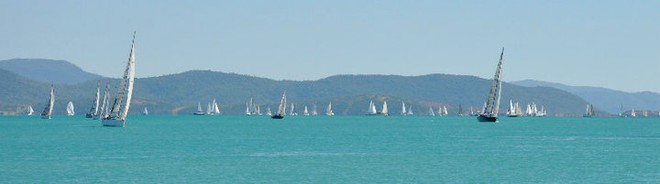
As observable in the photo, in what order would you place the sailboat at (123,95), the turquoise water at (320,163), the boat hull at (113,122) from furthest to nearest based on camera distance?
the boat hull at (113,122) → the sailboat at (123,95) → the turquoise water at (320,163)

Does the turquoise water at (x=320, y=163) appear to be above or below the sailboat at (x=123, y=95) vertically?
below

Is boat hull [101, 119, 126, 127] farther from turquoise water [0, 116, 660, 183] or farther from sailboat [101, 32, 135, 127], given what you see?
turquoise water [0, 116, 660, 183]

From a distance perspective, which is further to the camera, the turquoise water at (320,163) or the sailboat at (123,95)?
the sailboat at (123,95)

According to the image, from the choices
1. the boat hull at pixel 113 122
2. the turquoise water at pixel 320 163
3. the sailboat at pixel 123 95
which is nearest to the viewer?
the turquoise water at pixel 320 163

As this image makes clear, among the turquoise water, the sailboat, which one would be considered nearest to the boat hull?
the sailboat

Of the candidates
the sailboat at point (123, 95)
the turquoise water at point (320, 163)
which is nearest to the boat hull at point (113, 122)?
the sailboat at point (123, 95)

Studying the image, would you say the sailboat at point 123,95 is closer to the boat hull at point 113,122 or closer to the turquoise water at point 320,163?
the boat hull at point 113,122

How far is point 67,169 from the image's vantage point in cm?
8044

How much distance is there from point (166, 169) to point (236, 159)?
43.8 feet

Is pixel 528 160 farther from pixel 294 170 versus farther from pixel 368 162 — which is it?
pixel 294 170

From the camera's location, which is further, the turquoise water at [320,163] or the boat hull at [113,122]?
the boat hull at [113,122]

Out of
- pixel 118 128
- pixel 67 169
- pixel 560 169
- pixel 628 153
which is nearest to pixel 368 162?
pixel 560 169

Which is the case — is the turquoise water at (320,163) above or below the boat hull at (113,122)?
below

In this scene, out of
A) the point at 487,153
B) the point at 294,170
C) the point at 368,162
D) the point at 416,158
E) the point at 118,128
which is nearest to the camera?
the point at 294,170
